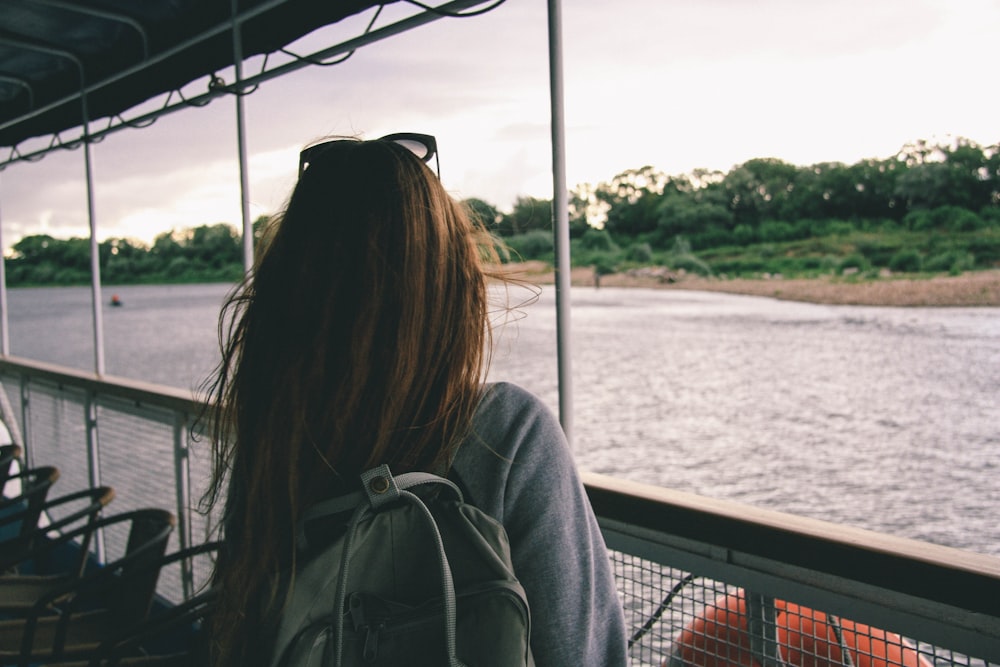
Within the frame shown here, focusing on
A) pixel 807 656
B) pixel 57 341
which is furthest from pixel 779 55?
pixel 57 341

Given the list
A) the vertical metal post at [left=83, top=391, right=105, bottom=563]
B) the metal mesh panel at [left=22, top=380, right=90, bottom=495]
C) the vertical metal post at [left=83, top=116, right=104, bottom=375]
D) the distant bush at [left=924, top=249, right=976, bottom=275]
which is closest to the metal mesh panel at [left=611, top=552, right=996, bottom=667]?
the vertical metal post at [left=83, top=391, right=105, bottom=563]

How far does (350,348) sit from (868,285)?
66.6 feet

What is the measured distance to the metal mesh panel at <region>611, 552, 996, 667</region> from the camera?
1.00 m

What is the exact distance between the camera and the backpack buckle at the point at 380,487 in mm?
642

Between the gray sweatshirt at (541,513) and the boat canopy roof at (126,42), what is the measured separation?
1.89 m

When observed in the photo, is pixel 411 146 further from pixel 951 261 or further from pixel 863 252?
pixel 863 252

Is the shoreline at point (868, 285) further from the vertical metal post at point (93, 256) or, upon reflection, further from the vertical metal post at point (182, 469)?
the vertical metal post at point (93, 256)

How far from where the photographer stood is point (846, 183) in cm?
525

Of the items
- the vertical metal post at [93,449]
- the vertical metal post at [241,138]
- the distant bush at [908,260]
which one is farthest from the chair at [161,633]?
the distant bush at [908,260]

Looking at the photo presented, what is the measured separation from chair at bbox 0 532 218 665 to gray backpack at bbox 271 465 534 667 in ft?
3.01

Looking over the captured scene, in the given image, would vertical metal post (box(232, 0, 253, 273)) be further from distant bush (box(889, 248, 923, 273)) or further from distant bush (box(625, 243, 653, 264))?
distant bush (box(889, 248, 923, 273))

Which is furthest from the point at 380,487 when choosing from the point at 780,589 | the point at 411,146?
the point at 780,589

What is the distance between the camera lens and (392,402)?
0.70m

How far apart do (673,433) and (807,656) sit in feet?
100
